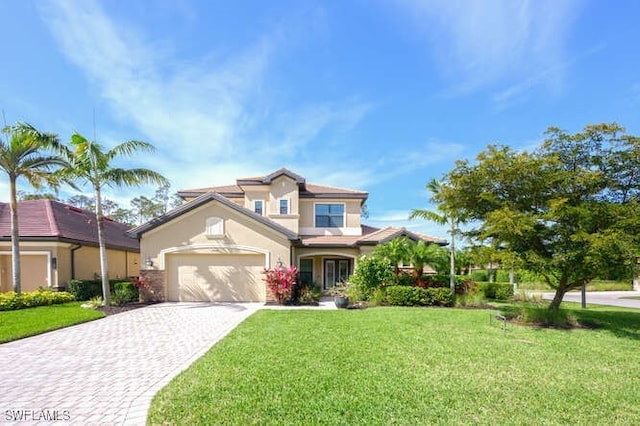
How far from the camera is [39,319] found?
1153 centimetres

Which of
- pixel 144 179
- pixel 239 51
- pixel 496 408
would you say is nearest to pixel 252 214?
pixel 144 179

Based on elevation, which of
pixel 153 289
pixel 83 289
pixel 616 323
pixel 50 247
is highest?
pixel 50 247

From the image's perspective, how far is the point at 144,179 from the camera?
1537cm

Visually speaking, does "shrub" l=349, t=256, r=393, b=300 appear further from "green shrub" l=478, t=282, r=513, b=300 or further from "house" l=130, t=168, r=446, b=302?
"green shrub" l=478, t=282, r=513, b=300

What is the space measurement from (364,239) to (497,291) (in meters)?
8.90

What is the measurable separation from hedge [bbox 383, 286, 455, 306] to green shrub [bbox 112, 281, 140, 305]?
12.3 m

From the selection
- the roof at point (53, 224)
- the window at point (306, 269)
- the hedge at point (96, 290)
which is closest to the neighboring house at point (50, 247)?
the roof at point (53, 224)

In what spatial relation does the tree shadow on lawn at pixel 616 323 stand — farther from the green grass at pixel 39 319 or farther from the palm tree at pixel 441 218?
the green grass at pixel 39 319

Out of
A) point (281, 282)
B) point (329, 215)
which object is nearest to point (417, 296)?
point (281, 282)

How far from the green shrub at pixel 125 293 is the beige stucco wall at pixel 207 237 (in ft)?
4.70

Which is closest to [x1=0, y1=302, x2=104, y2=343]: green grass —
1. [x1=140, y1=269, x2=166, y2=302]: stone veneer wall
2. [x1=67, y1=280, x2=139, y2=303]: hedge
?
[x1=67, y1=280, x2=139, y2=303]: hedge

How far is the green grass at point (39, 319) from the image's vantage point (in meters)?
9.62

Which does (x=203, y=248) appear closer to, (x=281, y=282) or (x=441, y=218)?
(x=281, y=282)

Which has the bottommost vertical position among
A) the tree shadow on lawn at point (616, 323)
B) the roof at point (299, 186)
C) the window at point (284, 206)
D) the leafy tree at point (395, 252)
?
the tree shadow on lawn at point (616, 323)
